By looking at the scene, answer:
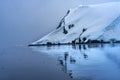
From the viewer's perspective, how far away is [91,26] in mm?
176750

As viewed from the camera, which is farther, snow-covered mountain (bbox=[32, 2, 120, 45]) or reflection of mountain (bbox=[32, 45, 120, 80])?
snow-covered mountain (bbox=[32, 2, 120, 45])

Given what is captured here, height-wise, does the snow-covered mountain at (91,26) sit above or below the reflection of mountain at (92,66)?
above

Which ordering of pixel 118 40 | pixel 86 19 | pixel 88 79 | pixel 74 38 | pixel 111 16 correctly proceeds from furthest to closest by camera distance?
pixel 86 19 → pixel 74 38 → pixel 111 16 → pixel 118 40 → pixel 88 79

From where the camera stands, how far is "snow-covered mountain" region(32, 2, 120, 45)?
150 m

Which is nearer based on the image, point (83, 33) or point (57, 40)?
point (83, 33)

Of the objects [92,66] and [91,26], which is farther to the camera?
[91,26]

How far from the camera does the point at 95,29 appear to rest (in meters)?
166

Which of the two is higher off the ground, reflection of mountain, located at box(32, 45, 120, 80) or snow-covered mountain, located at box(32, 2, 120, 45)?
snow-covered mountain, located at box(32, 2, 120, 45)

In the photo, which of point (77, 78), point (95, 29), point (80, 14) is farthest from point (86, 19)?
point (77, 78)

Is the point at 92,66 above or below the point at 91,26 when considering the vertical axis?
below

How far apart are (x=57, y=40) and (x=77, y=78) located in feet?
580

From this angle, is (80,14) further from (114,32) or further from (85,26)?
(114,32)

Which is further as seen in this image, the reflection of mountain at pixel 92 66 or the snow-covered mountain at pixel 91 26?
the snow-covered mountain at pixel 91 26

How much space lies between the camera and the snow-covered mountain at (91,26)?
150000 mm
